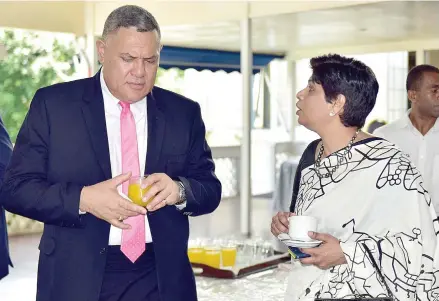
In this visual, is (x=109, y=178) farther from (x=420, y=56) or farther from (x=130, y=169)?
(x=420, y=56)

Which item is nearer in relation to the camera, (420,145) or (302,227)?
(302,227)

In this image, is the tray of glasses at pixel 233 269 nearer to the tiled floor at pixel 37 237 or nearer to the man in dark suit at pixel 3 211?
the tiled floor at pixel 37 237

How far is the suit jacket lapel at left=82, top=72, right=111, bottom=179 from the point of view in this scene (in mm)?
2010

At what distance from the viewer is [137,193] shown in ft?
6.12

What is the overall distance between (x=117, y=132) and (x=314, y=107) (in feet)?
2.06

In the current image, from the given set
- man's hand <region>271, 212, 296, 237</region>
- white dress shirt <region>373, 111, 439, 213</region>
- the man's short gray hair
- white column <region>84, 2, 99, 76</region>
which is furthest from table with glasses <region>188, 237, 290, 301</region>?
white column <region>84, 2, 99, 76</region>

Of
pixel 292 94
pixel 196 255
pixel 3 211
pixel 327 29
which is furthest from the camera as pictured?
pixel 292 94

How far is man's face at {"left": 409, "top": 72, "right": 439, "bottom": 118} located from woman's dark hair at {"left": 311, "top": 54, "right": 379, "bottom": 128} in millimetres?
2235

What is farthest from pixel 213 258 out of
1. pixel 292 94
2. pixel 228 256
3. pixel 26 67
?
pixel 292 94

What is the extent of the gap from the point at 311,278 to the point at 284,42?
29.4 feet

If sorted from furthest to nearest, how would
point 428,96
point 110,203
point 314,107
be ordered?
point 428,96
point 314,107
point 110,203

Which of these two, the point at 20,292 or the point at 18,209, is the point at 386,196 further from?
the point at 20,292

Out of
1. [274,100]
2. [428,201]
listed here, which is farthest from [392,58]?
[428,201]

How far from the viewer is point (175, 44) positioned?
10945 millimetres
